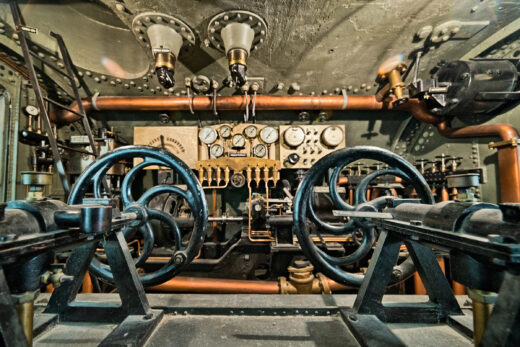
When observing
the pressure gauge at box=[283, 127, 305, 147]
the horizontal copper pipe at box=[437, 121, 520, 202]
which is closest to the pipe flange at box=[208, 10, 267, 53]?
the pressure gauge at box=[283, 127, 305, 147]

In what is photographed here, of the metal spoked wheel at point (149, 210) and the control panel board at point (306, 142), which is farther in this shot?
the control panel board at point (306, 142)

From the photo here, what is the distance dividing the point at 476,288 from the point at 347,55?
8.18ft

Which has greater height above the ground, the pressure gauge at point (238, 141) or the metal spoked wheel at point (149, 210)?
the pressure gauge at point (238, 141)

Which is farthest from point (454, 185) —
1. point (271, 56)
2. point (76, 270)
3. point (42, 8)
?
point (42, 8)

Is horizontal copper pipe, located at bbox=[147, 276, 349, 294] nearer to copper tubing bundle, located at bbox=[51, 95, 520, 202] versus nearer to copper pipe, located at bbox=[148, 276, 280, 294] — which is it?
copper pipe, located at bbox=[148, 276, 280, 294]

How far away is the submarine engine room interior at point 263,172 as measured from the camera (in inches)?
23.8

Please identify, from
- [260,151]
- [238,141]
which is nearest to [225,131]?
[238,141]

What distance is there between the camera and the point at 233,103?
2.82 metres

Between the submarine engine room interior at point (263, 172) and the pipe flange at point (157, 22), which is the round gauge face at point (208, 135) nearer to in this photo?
the submarine engine room interior at point (263, 172)

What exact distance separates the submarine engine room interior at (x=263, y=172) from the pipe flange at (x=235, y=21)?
0.02 m

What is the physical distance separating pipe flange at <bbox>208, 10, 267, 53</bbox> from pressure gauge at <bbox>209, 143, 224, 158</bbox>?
1.31 m

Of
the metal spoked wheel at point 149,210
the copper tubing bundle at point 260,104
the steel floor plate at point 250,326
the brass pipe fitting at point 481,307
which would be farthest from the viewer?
the copper tubing bundle at point 260,104

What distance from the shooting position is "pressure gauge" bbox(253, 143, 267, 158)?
3.03 metres

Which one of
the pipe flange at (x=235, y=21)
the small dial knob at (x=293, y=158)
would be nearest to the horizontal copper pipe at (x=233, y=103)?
the small dial knob at (x=293, y=158)
